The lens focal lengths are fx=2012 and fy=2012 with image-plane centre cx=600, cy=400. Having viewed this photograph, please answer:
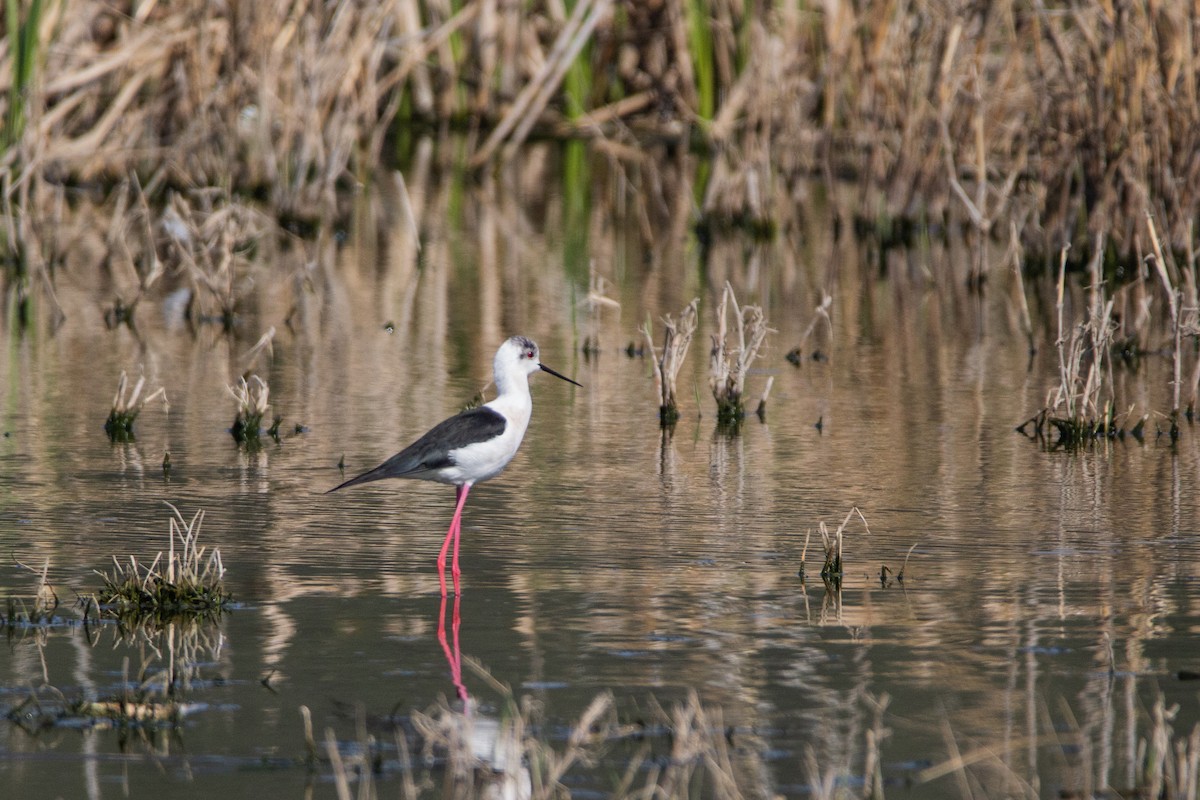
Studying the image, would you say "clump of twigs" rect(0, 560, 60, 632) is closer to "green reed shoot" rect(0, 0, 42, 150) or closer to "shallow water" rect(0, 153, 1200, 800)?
"shallow water" rect(0, 153, 1200, 800)

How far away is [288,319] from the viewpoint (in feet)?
43.2

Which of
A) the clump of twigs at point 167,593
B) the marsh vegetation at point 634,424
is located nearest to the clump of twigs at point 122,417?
the marsh vegetation at point 634,424

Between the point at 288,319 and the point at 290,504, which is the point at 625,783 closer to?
the point at 290,504

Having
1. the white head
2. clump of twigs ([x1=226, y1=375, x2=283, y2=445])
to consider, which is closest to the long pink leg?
the white head

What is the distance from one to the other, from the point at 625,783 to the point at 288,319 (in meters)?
9.17

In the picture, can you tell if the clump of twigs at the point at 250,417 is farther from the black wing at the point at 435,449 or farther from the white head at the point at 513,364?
the black wing at the point at 435,449

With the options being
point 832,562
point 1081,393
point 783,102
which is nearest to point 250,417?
point 832,562

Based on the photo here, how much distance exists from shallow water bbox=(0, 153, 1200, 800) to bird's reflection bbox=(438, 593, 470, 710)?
0.09ft

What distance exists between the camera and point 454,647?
5.98 metres

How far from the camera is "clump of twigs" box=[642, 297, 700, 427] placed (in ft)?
32.2

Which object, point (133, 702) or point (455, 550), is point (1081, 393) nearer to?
point (455, 550)

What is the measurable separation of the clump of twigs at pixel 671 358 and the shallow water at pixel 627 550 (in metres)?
0.14

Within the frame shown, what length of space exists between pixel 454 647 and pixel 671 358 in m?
4.10

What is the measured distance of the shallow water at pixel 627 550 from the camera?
5.15 m
